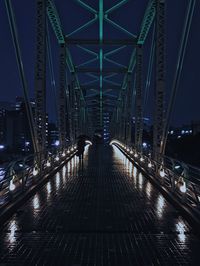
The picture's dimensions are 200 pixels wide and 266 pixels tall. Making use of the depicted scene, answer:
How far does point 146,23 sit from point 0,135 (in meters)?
106

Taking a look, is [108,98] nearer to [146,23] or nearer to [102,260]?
[146,23]

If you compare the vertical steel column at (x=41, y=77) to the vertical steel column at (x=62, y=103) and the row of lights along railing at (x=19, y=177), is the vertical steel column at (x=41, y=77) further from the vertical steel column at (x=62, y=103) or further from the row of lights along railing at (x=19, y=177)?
the vertical steel column at (x=62, y=103)

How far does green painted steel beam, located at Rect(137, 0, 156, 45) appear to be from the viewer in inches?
858

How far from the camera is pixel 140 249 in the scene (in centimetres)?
624

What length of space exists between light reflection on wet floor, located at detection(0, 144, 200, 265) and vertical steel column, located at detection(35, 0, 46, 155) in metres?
4.29

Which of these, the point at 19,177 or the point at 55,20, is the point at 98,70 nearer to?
the point at 55,20

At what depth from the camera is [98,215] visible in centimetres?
875

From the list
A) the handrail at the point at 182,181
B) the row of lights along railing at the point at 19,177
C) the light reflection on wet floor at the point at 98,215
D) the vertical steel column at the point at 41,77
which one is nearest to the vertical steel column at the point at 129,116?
the vertical steel column at the point at 41,77

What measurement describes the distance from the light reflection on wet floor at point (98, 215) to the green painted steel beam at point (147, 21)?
1063 cm

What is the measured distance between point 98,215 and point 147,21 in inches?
735

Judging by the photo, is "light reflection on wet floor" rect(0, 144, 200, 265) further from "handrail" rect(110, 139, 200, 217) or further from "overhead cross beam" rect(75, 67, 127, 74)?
"overhead cross beam" rect(75, 67, 127, 74)

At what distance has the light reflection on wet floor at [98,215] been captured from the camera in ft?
23.4

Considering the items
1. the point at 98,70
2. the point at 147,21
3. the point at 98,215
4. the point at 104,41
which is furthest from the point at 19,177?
the point at 98,70

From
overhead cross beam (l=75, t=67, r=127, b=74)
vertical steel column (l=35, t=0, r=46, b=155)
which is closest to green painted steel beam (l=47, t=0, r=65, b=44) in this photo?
vertical steel column (l=35, t=0, r=46, b=155)
